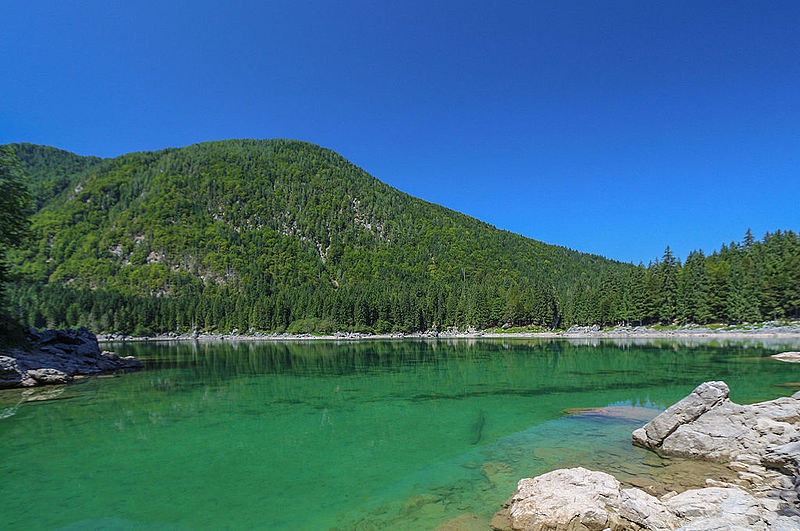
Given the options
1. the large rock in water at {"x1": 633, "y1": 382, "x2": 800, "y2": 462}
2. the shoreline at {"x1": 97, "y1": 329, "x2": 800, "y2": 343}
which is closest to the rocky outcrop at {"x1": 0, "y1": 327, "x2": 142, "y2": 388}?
the large rock in water at {"x1": 633, "y1": 382, "x2": 800, "y2": 462}

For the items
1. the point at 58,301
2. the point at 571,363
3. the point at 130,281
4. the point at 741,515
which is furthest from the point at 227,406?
the point at 130,281

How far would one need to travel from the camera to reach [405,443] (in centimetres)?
1658

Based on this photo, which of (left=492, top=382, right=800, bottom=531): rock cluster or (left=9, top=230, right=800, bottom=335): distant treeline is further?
(left=9, top=230, right=800, bottom=335): distant treeline

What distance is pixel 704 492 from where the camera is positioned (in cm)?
953

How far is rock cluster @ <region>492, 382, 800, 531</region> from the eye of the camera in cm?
844

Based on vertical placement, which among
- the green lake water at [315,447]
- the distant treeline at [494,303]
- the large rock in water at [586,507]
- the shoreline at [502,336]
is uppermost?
the distant treeline at [494,303]

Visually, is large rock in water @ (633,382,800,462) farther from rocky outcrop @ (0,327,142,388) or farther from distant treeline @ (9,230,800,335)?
distant treeline @ (9,230,800,335)

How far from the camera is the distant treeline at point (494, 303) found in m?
80.2

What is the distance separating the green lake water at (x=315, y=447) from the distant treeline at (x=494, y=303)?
58477mm

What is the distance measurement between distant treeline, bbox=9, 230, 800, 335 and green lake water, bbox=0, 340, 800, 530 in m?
58.5

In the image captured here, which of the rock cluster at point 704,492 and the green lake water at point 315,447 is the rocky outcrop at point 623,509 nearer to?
the rock cluster at point 704,492

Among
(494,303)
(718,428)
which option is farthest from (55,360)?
(494,303)

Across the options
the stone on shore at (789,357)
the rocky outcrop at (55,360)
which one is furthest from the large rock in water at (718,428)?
the rocky outcrop at (55,360)

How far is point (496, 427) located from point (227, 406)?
53.3ft
